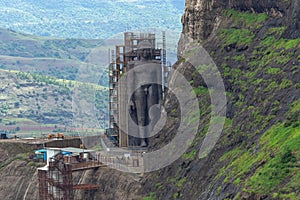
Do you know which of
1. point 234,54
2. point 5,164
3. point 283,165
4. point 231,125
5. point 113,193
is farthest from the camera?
point 5,164

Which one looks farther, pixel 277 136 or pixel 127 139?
pixel 127 139

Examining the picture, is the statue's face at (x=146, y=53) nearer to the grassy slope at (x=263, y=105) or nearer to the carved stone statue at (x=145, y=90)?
the carved stone statue at (x=145, y=90)

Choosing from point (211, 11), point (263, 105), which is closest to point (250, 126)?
point (263, 105)

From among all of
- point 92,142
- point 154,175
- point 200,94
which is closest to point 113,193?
point 154,175

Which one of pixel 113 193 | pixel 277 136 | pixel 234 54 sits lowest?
pixel 113 193

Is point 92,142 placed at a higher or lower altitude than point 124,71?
lower

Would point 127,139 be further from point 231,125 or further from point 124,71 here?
point 231,125

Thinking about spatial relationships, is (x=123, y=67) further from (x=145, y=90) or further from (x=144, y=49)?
(x=145, y=90)

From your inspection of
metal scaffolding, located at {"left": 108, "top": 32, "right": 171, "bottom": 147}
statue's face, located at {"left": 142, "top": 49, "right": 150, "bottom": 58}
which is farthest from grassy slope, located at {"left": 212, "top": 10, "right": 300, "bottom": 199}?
metal scaffolding, located at {"left": 108, "top": 32, "right": 171, "bottom": 147}
